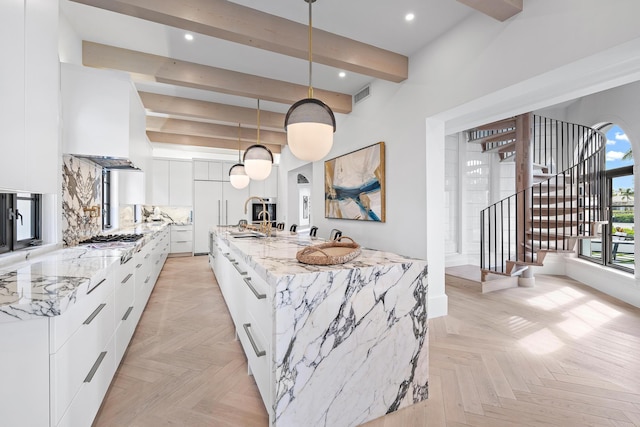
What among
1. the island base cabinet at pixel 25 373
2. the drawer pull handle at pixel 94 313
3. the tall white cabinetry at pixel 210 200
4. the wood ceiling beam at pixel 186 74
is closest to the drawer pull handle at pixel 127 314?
the drawer pull handle at pixel 94 313

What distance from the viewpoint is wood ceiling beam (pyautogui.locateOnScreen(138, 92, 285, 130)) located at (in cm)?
451

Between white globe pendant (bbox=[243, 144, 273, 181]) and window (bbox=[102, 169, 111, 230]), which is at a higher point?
white globe pendant (bbox=[243, 144, 273, 181])

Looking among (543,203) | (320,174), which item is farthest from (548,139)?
(320,174)

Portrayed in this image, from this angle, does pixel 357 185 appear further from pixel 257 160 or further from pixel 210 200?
pixel 210 200

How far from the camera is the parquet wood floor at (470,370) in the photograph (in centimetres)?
170

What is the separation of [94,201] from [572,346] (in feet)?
17.4

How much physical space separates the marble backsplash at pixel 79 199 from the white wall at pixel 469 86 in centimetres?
346

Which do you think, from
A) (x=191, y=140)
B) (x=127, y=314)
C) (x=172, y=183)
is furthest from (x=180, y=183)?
(x=127, y=314)

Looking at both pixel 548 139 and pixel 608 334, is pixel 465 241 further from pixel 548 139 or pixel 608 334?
pixel 608 334

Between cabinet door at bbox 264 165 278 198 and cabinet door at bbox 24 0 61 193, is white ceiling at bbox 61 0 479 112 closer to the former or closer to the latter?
cabinet door at bbox 24 0 61 193

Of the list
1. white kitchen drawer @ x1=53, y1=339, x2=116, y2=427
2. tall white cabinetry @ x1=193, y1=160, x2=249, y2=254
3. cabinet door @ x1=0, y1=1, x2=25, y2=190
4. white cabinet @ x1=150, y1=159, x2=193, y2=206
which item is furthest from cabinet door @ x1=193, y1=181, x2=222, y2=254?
cabinet door @ x1=0, y1=1, x2=25, y2=190

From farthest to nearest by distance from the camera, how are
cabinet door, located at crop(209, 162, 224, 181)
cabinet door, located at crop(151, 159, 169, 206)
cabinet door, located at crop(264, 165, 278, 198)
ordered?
cabinet door, located at crop(264, 165, 278, 198), cabinet door, located at crop(209, 162, 224, 181), cabinet door, located at crop(151, 159, 169, 206)

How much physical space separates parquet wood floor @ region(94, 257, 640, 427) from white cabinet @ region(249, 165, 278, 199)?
4.86 metres

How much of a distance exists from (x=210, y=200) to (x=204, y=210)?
31cm
